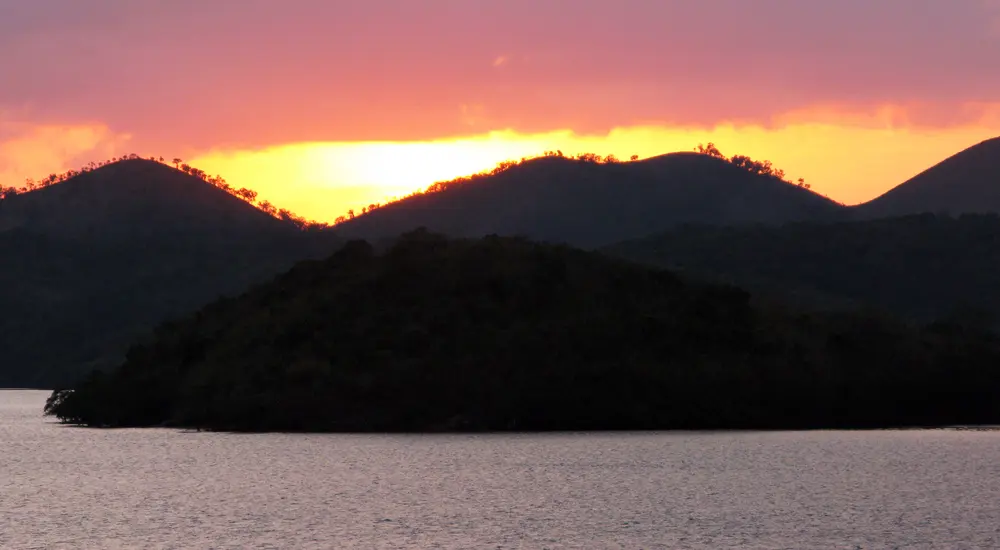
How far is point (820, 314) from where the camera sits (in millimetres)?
157250

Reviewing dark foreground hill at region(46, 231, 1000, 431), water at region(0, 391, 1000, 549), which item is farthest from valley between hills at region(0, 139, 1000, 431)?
water at region(0, 391, 1000, 549)

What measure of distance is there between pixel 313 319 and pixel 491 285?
18119mm

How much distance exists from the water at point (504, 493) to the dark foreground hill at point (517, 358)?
18571mm

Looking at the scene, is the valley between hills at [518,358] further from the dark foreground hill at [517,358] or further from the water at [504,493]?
the water at [504,493]

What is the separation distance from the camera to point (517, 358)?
129875mm

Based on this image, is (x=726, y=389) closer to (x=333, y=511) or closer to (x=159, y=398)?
(x=159, y=398)

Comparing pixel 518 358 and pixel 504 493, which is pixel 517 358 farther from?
pixel 504 493

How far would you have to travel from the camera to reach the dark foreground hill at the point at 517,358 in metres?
128

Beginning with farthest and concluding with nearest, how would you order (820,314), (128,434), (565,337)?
(820,314) → (565,337) → (128,434)

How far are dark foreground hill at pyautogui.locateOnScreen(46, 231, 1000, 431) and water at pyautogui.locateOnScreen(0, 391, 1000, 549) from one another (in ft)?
60.9

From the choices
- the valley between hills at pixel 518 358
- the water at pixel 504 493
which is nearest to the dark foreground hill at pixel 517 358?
the valley between hills at pixel 518 358

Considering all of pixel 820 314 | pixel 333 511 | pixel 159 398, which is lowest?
pixel 333 511

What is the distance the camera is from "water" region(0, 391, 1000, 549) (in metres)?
50.4

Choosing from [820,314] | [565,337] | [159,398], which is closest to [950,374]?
[820,314]
